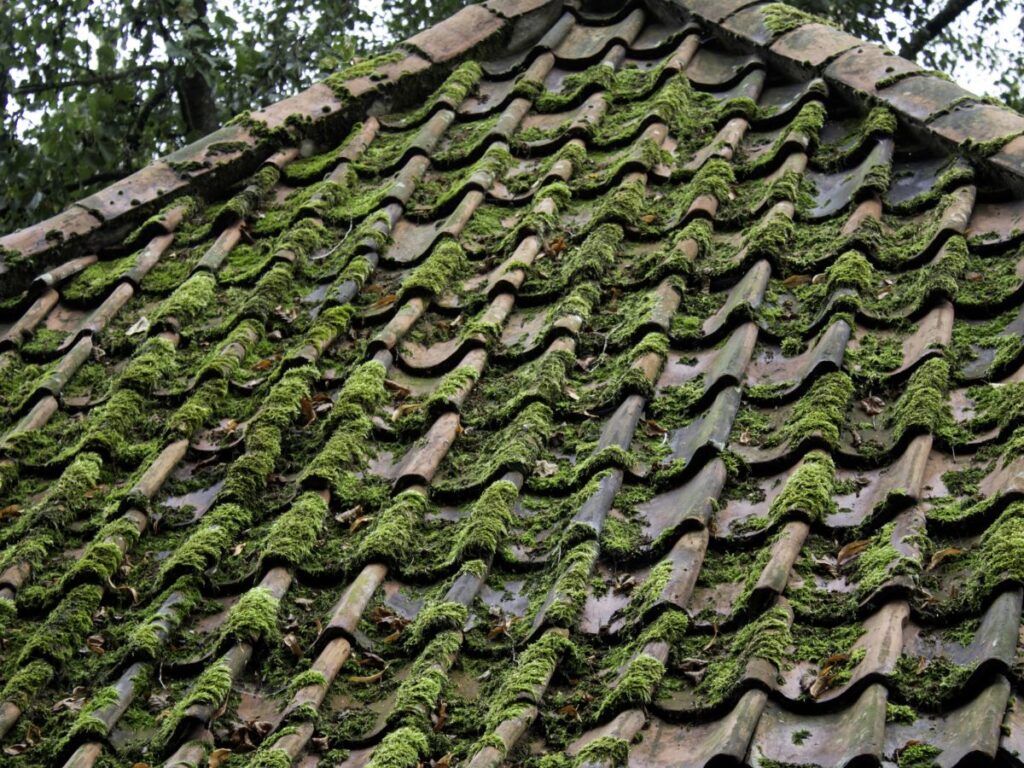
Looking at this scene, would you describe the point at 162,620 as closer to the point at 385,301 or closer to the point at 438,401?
the point at 438,401

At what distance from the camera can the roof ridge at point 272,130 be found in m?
4.66

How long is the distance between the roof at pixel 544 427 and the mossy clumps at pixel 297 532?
0.01 meters

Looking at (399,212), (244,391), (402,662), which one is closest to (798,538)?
(402,662)

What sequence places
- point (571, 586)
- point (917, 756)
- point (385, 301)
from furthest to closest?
point (385, 301) < point (571, 586) < point (917, 756)

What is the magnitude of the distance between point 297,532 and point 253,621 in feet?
0.96

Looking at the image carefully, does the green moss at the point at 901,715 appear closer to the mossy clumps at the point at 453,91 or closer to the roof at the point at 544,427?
the roof at the point at 544,427

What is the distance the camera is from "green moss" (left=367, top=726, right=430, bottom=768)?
2352 millimetres

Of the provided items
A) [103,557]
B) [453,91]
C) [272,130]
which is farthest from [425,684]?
[453,91]

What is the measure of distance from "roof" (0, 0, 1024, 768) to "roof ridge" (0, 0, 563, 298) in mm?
18

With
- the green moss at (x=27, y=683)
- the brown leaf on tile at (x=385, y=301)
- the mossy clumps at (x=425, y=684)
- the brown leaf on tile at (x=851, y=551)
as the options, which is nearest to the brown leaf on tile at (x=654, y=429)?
the brown leaf on tile at (x=851, y=551)

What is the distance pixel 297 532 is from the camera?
304cm

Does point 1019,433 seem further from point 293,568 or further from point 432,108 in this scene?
point 432,108

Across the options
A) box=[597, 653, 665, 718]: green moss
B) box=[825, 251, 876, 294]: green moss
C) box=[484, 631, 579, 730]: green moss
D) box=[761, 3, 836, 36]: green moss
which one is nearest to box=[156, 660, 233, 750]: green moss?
box=[484, 631, 579, 730]: green moss

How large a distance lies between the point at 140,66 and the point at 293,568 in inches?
328
